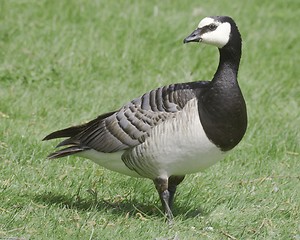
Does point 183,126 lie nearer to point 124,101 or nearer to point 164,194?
point 164,194

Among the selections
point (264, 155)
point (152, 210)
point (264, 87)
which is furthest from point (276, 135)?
point (152, 210)

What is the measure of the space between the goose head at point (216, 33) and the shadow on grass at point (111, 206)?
1.38m

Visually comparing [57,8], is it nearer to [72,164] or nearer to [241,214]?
[72,164]

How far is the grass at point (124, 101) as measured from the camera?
5.95 meters

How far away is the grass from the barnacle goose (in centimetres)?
39

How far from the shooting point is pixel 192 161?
584 centimetres

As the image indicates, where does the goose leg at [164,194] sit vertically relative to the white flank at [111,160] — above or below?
below

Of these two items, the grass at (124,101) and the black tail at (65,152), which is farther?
the black tail at (65,152)

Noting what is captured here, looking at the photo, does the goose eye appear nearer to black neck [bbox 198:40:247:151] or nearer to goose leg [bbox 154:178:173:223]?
black neck [bbox 198:40:247:151]

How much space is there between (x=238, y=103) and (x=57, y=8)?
17.6ft

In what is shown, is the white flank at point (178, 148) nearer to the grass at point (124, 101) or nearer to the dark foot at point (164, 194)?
the dark foot at point (164, 194)

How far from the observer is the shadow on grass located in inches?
241

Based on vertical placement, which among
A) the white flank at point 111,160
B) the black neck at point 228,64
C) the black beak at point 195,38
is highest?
the black beak at point 195,38

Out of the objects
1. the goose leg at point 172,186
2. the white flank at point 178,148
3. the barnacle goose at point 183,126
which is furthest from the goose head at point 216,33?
the goose leg at point 172,186
